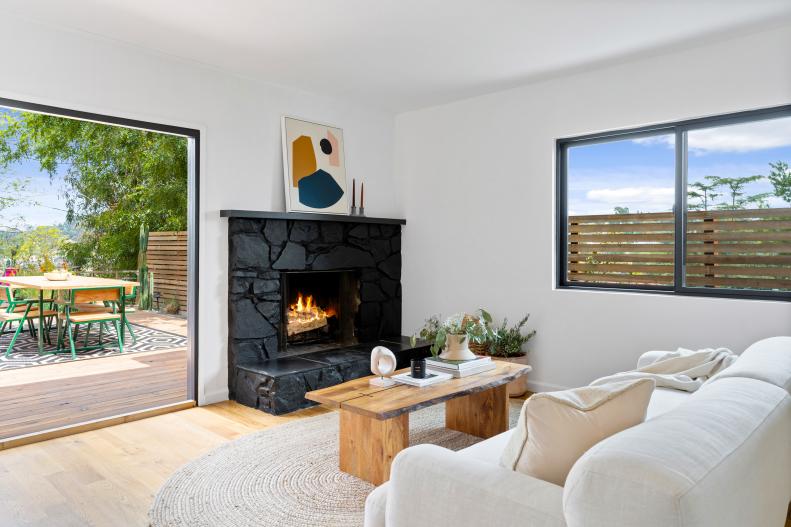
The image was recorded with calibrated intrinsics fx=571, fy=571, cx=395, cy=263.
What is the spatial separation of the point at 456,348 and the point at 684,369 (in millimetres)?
1163

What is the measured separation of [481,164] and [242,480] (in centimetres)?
311

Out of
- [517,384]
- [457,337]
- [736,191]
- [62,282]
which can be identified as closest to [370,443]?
[457,337]

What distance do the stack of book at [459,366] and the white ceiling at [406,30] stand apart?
1926 mm

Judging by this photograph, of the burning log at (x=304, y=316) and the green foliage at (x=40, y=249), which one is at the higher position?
the green foliage at (x=40, y=249)

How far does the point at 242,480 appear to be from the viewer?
9.13ft

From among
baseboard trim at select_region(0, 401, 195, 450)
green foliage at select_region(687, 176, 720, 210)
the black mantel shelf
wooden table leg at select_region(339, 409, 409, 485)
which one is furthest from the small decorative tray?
green foliage at select_region(687, 176, 720, 210)

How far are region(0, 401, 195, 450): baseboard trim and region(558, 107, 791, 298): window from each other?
3006 mm

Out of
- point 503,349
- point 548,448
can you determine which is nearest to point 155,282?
point 503,349

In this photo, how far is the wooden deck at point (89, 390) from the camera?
11.0ft

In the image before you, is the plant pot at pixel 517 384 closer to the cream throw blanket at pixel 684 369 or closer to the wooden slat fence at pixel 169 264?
the cream throw blanket at pixel 684 369

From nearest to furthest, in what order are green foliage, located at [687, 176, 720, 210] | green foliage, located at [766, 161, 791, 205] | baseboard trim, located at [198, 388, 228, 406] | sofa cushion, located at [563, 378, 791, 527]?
A: sofa cushion, located at [563, 378, 791, 527] → green foliage, located at [766, 161, 791, 205] → green foliage, located at [687, 176, 720, 210] → baseboard trim, located at [198, 388, 228, 406]

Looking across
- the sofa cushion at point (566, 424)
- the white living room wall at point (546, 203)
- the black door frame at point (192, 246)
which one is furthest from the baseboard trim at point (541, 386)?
the sofa cushion at point (566, 424)

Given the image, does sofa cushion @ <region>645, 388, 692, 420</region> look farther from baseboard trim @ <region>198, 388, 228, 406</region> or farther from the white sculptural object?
baseboard trim @ <region>198, 388, 228, 406</region>

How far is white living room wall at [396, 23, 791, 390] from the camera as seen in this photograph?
11.6ft
